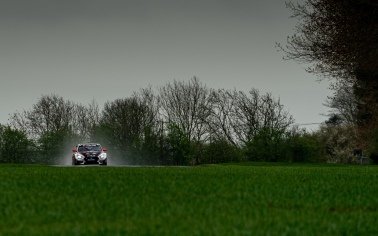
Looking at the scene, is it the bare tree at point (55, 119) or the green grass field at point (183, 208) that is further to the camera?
the bare tree at point (55, 119)

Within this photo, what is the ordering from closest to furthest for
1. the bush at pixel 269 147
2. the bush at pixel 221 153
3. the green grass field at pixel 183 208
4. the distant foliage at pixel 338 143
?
1. the green grass field at pixel 183 208
2. the bush at pixel 269 147
3. the bush at pixel 221 153
4. the distant foliage at pixel 338 143

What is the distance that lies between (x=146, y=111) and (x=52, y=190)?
238 ft

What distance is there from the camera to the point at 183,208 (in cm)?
949

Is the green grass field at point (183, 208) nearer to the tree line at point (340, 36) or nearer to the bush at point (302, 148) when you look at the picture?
the tree line at point (340, 36)

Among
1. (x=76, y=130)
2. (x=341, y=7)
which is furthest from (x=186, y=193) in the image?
(x=76, y=130)

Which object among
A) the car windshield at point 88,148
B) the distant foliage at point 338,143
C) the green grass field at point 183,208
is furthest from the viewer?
the distant foliage at point 338,143

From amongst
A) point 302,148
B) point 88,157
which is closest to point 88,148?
point 88,157

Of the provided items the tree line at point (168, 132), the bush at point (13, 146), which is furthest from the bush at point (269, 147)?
the bush at point (13, 146)

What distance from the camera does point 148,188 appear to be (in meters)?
12.3

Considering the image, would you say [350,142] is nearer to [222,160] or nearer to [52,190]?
[222,160]

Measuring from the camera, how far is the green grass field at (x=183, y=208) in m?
7.65

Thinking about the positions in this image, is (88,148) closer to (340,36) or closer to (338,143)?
(340,36)

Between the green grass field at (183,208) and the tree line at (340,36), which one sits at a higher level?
the tree line at (340,36)

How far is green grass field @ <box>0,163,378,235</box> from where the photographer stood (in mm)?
7648
